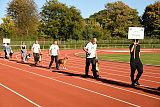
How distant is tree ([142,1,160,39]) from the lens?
71.7 meters

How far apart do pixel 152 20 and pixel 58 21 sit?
105ft

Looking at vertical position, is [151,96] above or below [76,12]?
below

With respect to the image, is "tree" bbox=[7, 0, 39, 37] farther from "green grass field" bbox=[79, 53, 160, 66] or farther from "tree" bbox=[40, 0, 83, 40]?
"green grass field" bbox=[79, 53, 160, 66]

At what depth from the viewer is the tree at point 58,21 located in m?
62.4

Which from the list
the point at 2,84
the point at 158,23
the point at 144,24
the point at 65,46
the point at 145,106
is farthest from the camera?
the point at 144,24

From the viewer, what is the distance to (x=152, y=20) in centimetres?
7494

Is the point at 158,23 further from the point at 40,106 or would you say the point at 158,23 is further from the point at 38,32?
the point at 40,106

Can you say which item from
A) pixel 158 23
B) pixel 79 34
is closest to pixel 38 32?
pixel 79 34

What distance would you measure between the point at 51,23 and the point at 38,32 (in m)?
4.55

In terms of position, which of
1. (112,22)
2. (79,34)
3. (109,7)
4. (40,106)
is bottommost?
(40,106)

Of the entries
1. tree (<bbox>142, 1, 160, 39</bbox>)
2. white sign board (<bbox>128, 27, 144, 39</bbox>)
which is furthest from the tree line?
white sign board (<bbox>128, 27, 144, 39</bbox>)

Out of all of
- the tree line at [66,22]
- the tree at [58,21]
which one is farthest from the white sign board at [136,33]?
the tree at [58,21]

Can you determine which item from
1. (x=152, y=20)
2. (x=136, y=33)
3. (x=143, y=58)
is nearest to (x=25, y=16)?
(x=152, y=20)

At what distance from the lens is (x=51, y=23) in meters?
62.0
